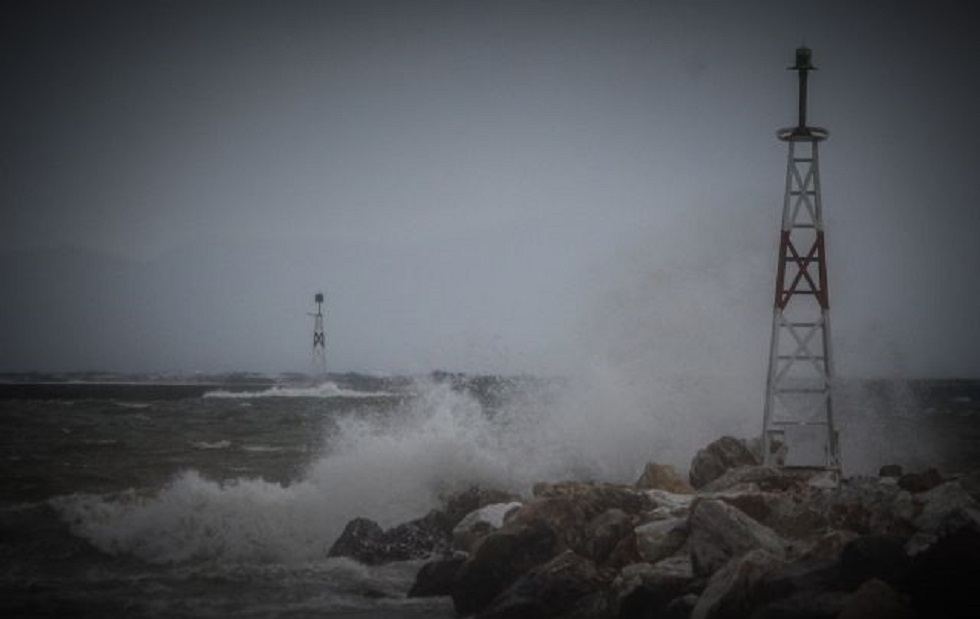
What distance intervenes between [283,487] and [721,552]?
47.4ft

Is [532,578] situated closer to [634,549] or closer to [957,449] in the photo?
[634,549]

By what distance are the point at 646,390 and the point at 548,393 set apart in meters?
3.25

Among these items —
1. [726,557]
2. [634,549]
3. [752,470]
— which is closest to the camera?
[726,557]

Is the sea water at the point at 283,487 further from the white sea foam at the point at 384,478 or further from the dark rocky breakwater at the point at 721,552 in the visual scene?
the dark rocky breakwater at the point at 721,552

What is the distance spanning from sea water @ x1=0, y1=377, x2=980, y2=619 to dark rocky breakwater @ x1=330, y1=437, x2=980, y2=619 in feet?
3.16

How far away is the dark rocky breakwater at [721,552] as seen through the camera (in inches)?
269

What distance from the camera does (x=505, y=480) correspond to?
63.3 ft

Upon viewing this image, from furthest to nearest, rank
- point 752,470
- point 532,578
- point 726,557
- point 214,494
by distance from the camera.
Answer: point 214,494 < point 752,470 < point 532,578 < point 726,557

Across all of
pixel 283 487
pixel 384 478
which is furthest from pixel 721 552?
pixel 283 487

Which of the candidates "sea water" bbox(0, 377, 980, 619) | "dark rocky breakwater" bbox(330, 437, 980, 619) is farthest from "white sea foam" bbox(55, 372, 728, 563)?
"dark rocky breakwater" bbox(330, 437, 980, 619)

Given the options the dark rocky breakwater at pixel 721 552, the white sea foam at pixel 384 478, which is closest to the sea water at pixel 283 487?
the white sea foam at pixel 384 478

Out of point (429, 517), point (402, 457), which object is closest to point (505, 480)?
point (402, 457)

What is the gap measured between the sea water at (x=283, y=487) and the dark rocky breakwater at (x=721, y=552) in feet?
3.16

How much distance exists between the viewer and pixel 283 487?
20.1m
